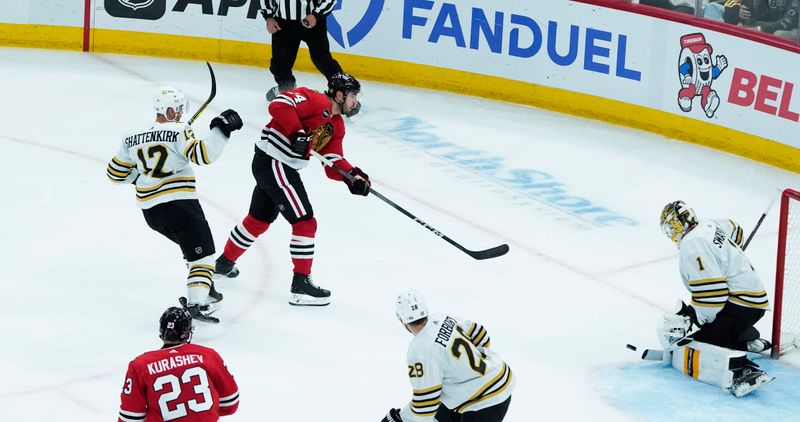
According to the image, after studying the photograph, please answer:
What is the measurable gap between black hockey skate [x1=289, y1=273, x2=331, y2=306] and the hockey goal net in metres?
1.95

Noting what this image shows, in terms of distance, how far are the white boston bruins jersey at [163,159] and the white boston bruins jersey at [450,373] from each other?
165 cm

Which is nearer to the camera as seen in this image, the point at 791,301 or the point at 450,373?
the point at 450,373

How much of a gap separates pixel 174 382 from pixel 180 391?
3cm

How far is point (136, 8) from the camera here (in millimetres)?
9992

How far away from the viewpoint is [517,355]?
578 cm

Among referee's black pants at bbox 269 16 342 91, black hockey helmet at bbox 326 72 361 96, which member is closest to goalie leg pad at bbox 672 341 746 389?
black hockey helmet at bbox 326 72 361 96

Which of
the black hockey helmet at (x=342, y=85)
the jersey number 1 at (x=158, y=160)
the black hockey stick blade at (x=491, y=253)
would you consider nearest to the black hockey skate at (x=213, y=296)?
the jersey number 1 at (x=158, y=160)

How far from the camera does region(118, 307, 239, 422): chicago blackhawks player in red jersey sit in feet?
12.8

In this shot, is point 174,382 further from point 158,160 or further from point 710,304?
point 710,304

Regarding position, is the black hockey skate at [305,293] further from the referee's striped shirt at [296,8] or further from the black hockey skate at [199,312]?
the referee's striped shirt at [296,8]

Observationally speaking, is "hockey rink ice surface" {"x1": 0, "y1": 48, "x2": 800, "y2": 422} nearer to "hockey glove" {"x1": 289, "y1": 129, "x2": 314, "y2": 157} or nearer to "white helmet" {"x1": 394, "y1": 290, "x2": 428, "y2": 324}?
"hockey glove" {"x1": 289, "y1": 129, "x2": 314, "y2": 157}

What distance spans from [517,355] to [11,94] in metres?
4.66

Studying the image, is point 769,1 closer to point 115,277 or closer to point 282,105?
point 282,105

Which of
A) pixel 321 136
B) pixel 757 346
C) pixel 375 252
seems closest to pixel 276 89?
pixel 375 252
